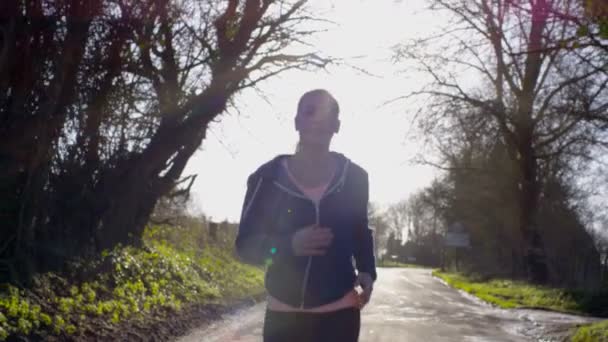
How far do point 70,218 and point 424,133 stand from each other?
14.7 metres

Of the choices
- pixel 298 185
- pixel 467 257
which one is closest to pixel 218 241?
pixel 298 185

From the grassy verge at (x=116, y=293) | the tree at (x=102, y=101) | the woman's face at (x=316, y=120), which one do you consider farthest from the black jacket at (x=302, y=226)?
the tree at (x=102, y=101)

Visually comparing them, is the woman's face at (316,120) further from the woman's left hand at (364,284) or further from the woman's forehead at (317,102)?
the woman's left hand at (364,284)

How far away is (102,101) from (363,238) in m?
9.41

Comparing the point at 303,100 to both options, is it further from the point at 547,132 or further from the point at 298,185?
the point at 547,132

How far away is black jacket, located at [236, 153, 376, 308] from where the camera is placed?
9.36 ft

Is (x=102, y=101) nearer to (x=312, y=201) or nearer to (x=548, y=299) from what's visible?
(x=312, y=201)

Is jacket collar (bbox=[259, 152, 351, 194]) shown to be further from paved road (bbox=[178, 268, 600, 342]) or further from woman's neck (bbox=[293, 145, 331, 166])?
paved road (bbox=[178, 268, 600, 342])

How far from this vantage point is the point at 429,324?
1387cm

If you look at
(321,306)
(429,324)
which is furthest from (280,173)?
(429,324)

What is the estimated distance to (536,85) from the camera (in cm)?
2481

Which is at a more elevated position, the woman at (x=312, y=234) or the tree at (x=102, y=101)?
the tree at (x=102, y=101)

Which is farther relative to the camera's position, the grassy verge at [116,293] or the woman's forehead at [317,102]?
the grassy verge at [116,293]

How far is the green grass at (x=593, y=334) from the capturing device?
33.7ft
